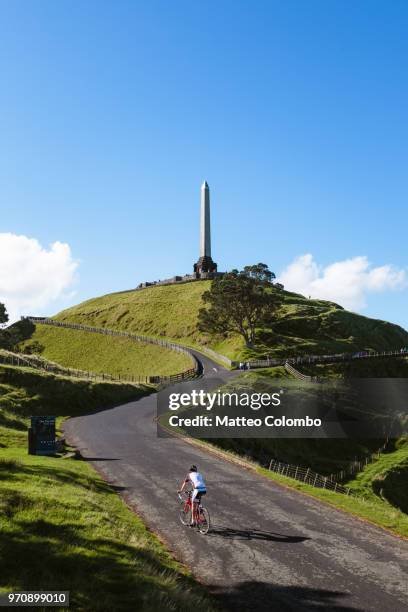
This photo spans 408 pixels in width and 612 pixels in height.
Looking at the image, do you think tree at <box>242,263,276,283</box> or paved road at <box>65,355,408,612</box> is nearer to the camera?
paved road at <box>65,355,408,612</box>

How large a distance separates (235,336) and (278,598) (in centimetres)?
8290

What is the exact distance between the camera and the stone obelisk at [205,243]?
4523 inches

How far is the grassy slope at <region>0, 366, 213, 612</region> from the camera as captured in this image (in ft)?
30.3

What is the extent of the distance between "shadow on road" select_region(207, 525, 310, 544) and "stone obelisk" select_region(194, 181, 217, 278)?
340ft

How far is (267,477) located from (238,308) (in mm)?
62007

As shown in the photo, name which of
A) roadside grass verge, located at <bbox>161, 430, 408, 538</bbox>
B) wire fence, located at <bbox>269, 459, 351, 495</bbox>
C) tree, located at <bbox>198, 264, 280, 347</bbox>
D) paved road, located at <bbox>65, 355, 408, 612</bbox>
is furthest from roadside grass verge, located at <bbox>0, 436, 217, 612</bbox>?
tree, located at <bbox>198, 264, 280, 347</bbox>

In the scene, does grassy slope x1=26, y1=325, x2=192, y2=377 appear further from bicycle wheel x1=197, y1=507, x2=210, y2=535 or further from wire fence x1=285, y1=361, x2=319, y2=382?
bicycle wheel x1=197, y1=507, x2=210, y2=535

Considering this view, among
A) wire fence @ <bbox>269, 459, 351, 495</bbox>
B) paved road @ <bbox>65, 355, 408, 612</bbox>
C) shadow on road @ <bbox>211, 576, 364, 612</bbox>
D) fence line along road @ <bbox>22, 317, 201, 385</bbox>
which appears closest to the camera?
shadow on road @ <bbox>211, 576, 364, 612</bbox>

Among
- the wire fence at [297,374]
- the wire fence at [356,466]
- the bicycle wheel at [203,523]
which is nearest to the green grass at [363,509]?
the bicycle wheel at [203,523]

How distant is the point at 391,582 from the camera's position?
465 inches

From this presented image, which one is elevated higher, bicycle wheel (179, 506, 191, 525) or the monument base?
the monument base

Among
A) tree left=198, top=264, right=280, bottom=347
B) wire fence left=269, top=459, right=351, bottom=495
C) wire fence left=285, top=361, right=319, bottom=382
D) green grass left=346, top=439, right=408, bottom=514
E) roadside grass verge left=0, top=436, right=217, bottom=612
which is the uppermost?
tree left=198, top=264, right=280, bottom=347

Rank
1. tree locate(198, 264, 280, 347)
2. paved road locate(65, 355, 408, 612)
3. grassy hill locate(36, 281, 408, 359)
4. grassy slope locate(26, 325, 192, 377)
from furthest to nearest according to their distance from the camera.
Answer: grassy hill locate(36, 281, 408, 359), tree locate(198, 264, 280, 347), grassy slope locate(26, 325, 192, 377), paved road locate(65, 355, 408, 612)

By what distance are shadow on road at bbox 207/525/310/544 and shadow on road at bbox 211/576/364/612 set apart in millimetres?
2914
